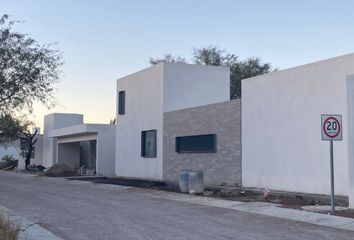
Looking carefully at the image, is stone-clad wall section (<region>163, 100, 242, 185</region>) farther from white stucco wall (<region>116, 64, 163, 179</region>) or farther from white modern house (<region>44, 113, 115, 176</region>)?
white modern house (<region>44, 113, 115, 176</region>)

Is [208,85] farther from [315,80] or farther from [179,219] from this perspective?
[179,219]

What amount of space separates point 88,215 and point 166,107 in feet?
55.3

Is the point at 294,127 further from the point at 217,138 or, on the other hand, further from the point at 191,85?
the point at 191,85

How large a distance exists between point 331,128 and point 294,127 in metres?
5.64

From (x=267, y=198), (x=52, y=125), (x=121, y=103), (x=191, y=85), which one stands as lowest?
(x=267, y=198)

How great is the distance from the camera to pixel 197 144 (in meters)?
28.0

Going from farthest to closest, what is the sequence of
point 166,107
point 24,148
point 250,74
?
1. point 24,148
2. point 250,74
3. point 166,107

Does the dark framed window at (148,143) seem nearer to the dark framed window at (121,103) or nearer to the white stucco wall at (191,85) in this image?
the white stucco wall at (191,85)

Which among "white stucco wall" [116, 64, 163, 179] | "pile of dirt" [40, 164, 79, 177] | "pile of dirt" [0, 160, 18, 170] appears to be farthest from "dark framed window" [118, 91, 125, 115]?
"pile of dirt" [0, 160, 18, 170]

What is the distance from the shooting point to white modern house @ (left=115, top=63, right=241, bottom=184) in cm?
2556

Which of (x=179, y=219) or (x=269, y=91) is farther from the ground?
(x=269, y=91)

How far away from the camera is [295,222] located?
44.8ft

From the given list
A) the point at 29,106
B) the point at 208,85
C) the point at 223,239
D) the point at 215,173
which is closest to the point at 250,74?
the point at 208,85

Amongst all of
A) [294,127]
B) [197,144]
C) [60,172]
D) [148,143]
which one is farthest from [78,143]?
[294,127]
